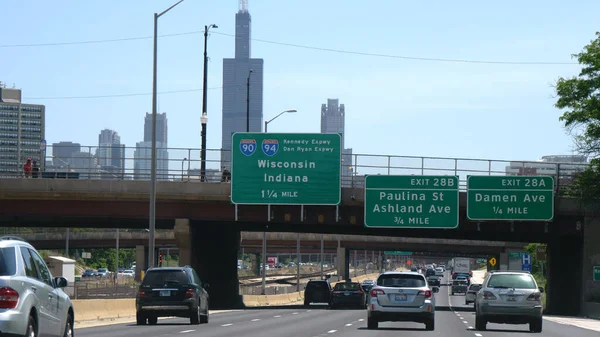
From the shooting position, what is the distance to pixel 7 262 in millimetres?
14242

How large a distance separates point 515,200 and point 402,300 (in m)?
21.3

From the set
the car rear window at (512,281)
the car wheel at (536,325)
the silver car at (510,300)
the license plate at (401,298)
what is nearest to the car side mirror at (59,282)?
the license plate at (401,298)

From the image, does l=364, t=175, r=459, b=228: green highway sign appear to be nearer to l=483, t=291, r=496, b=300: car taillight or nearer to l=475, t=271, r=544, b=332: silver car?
l=475, t=271, r=544, b=332: silver car

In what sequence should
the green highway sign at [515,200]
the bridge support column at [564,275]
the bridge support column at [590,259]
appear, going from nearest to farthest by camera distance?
the green highway sign at [515,200], the bridge support column at [590,259], the bridge support column at [564,275]

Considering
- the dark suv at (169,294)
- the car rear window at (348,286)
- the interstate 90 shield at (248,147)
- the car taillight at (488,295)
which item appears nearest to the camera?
the car taillight at (488,295)

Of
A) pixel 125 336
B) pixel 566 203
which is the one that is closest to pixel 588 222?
pixel 566 203

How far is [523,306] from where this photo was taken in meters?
29.3

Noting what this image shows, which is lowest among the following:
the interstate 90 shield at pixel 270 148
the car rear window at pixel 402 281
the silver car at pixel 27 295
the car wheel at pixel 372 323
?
the car wheel at pixel 372 323

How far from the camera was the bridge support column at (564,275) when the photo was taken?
53.2 meters

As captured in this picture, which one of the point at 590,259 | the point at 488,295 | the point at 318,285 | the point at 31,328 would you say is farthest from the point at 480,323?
the point at 318,285

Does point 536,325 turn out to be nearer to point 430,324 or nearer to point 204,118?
point 430,324

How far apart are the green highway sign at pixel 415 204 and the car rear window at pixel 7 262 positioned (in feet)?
117

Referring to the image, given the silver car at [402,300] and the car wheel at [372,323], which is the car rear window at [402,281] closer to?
the silver car at [402,300]

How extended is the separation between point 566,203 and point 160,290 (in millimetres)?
25792
